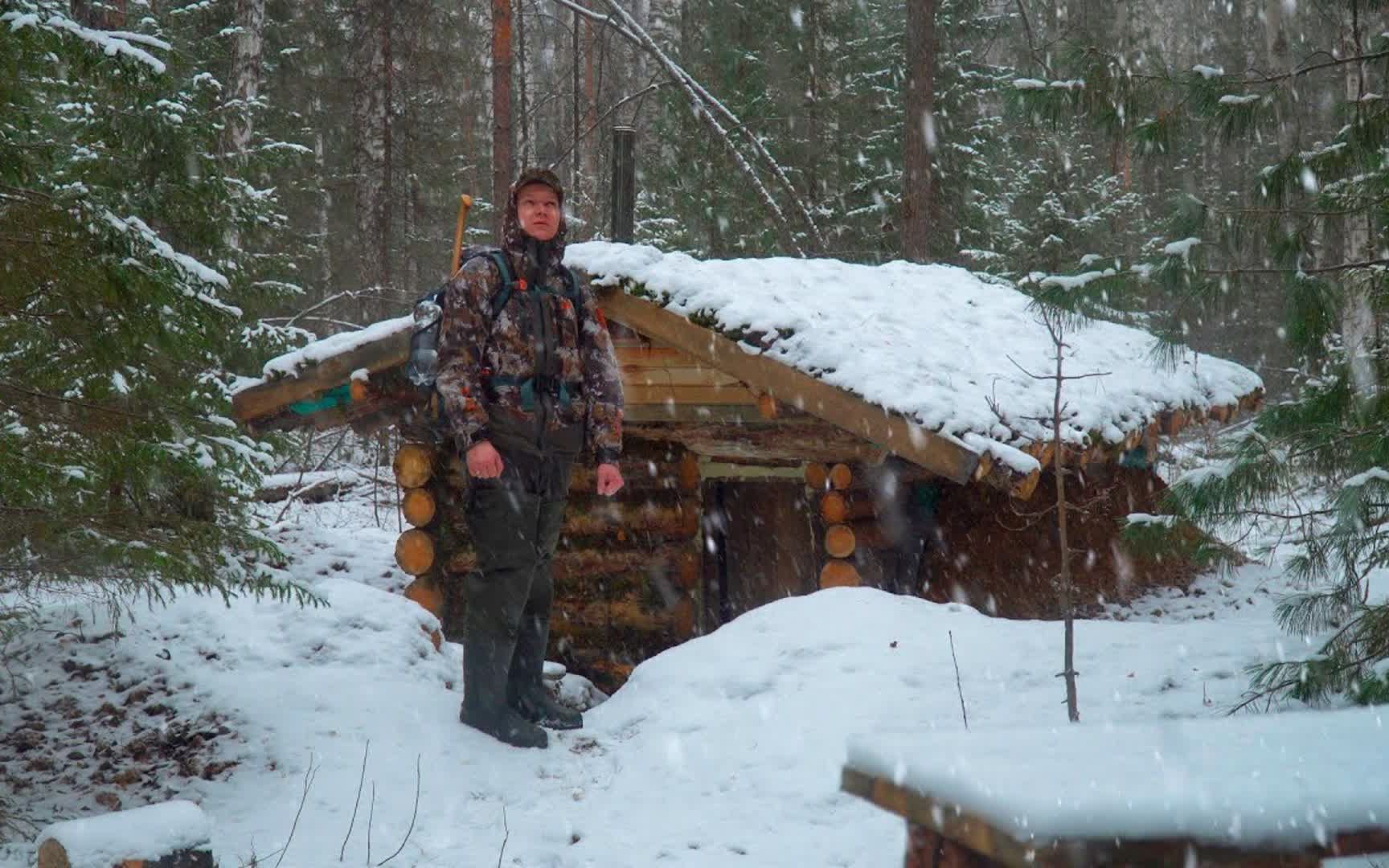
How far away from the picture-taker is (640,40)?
10.9m

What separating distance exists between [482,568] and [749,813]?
1.63 meters

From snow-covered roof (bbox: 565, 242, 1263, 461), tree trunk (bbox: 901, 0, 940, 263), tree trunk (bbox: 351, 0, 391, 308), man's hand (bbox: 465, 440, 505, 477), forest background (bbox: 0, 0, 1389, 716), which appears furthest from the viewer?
tree trunk (bbox: 351, 0, 391, 308)

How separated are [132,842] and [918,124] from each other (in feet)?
42.9

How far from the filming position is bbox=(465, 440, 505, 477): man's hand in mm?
4836

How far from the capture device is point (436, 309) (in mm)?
5254

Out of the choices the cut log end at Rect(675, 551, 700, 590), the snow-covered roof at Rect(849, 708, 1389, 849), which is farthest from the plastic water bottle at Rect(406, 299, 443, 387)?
the cut log end at Rect(675, 551, 700, 590)

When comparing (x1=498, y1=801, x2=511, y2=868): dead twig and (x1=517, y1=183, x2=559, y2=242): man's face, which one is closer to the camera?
(x1=498, y1=801, x2=511, y2=868): dead twig

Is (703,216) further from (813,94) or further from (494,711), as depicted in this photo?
(494,711)

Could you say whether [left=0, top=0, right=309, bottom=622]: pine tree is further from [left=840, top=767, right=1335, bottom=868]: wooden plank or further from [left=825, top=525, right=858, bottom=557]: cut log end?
[left=825, top=525, right=858, bottom=557]: cut log end

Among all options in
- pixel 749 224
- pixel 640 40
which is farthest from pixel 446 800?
pixel 749 224

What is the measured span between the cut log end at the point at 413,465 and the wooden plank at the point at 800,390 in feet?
6.59

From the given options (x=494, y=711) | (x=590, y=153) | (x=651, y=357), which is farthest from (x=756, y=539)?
(x=590, y=153)

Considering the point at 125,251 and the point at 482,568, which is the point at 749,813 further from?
the point at 125,251

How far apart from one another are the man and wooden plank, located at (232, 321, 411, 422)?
2.71 meters
